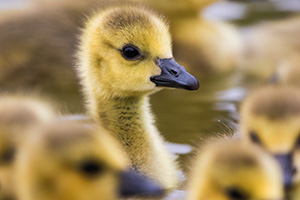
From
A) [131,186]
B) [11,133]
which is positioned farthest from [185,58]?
[131,186]

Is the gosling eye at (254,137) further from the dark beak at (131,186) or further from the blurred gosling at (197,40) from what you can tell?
the blurred gosling at (197,40)

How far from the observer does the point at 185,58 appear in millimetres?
6047

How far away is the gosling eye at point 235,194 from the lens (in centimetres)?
302

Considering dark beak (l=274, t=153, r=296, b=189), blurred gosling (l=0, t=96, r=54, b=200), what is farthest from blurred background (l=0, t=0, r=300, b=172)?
blurred gosling (l=0, t=96, r=54, b=200)

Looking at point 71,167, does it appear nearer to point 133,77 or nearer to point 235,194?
point 235,194

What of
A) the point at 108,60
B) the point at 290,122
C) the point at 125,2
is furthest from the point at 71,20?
the point at 290,122

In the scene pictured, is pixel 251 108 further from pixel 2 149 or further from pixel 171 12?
pixel 171 12

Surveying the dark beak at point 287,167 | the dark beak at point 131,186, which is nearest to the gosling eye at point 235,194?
the dark beak at point 131,186

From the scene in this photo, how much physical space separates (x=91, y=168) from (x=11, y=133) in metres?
0.48

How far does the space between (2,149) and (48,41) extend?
2149 mm

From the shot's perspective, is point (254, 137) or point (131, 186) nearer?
point (131, 186)

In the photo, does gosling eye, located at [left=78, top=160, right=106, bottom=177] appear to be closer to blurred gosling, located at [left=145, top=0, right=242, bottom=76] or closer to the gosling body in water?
the gosling body in water

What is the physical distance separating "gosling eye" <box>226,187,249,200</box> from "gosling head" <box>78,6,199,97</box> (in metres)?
1.03

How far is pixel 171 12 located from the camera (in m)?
6.23
